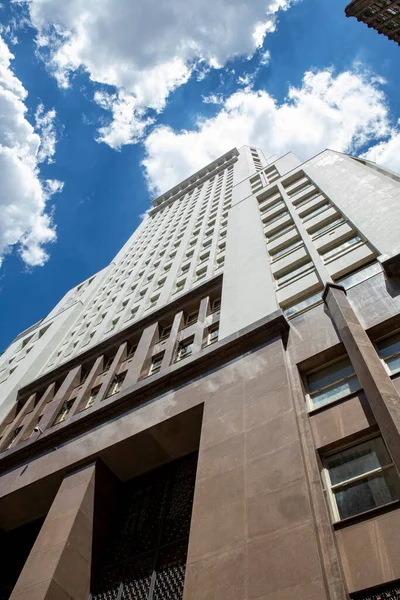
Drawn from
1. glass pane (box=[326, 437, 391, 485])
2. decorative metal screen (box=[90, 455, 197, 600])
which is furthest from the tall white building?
glass pane (box=[326, 437, 391, 485])

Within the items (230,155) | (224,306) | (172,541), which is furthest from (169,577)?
(230,155)

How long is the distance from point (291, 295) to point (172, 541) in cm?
963

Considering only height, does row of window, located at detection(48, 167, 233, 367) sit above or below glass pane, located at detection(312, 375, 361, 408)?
above

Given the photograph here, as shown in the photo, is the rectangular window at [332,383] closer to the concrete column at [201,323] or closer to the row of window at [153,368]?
the concrete column at [201,323]

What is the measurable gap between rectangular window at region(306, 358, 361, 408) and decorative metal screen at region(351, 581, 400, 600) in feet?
15.1

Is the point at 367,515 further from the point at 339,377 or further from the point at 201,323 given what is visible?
the point at 201,323

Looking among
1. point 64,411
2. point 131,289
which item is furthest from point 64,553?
point 131,289

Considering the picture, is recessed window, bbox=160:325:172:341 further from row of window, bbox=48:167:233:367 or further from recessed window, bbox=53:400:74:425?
row of window, bbox=48:167:233:367

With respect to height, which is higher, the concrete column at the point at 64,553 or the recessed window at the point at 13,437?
the recessed window at the point at 13,437

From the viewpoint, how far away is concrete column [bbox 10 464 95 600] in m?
10.7

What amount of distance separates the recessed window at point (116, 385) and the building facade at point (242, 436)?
11cm

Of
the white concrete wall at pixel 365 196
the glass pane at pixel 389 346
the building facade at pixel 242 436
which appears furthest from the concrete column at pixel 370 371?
the white concrete wall at pixel 365 196

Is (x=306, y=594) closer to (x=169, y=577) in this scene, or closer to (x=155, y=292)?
(x=169, y=577)

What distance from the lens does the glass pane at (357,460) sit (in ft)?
29.4
